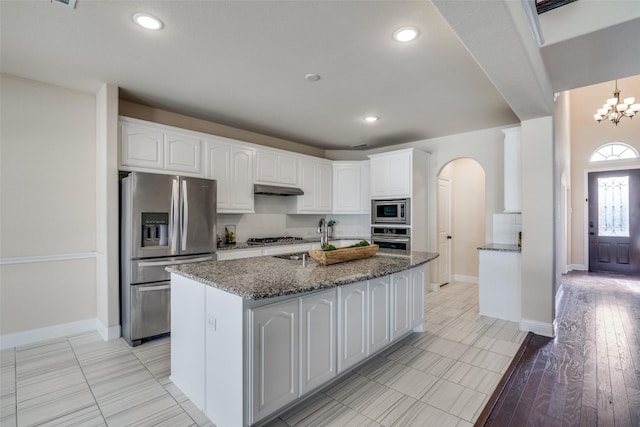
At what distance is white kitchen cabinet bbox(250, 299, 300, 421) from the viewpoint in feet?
5.63

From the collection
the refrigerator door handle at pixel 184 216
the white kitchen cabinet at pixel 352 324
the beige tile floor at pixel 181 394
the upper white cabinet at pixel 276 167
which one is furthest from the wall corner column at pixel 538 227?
the refrigerator door handle at pixel 184 216

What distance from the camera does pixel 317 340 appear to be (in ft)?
6.75

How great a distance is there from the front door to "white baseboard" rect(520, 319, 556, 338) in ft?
16.3

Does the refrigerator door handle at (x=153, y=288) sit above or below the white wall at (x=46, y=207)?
below

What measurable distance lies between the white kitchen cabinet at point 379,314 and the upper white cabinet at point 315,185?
2.84m

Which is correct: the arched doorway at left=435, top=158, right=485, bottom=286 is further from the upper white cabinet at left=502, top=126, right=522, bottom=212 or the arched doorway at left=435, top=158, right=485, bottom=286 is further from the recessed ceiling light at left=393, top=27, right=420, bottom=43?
the recessed ceiling light at left=393, top=27, right=420, bottom=43

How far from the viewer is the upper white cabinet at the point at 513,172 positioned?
12.8ft

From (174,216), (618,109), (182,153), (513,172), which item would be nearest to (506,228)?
(513,172)

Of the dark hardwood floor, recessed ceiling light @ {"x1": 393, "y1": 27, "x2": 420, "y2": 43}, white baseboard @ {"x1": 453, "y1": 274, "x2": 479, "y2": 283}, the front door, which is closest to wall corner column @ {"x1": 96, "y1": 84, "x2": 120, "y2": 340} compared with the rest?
recessed ceiling light @ {"x1": 393, "y1": 27, "x2": 420, "y2": 43}

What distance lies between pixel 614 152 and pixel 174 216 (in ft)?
28.6

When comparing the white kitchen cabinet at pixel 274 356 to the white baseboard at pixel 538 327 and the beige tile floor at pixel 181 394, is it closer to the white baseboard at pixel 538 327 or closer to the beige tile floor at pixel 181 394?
the beige tile floor at pixel 181 394

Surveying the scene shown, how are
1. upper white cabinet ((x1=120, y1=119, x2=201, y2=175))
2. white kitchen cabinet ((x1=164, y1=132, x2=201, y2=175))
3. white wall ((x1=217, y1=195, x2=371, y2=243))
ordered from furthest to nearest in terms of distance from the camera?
white wall ((x1=217, y1=195, x2=371, y2=243)), white kitchen cabinet ((x1=164, y1=132, x2=201, y2=175)), upper white cabinet ((x1=120, y1=119, x2=201, y2=175))

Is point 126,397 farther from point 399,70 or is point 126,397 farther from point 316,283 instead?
point 399,70

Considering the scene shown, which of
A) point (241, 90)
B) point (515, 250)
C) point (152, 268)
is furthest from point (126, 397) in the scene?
point (515, 250)
